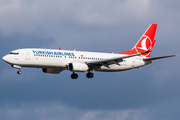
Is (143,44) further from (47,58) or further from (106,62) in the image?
(47,58)

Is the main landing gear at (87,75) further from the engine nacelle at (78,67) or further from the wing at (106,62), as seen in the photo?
the engine nacelle at (78,67)

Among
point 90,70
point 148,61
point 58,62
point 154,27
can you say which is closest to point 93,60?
point 90,70

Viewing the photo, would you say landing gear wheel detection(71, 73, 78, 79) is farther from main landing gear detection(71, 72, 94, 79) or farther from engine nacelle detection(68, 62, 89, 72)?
engine nacelle detection(68, 62, 89, 72)

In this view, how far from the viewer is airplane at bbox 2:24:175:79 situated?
6800 cm

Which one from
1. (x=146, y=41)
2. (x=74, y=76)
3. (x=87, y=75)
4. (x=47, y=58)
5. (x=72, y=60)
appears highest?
(x=146, y=41)

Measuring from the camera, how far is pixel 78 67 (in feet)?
231

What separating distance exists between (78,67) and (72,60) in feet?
7.31

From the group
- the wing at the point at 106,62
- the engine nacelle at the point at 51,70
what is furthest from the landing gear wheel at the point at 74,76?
the wing at the point at 106,62

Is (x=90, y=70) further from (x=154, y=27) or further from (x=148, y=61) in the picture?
(x=154, y=27)

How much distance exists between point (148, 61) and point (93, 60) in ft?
42.7

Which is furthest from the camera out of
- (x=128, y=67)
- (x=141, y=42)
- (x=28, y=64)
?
(x=141, y=42)

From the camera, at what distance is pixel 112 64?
76625 millimetres

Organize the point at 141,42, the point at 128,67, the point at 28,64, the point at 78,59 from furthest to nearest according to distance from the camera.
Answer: the point at 141,42, the point at 128,67, the point at 78,59, the point at 28,64

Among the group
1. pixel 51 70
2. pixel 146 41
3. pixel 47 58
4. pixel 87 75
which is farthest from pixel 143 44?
pixel 47 58
